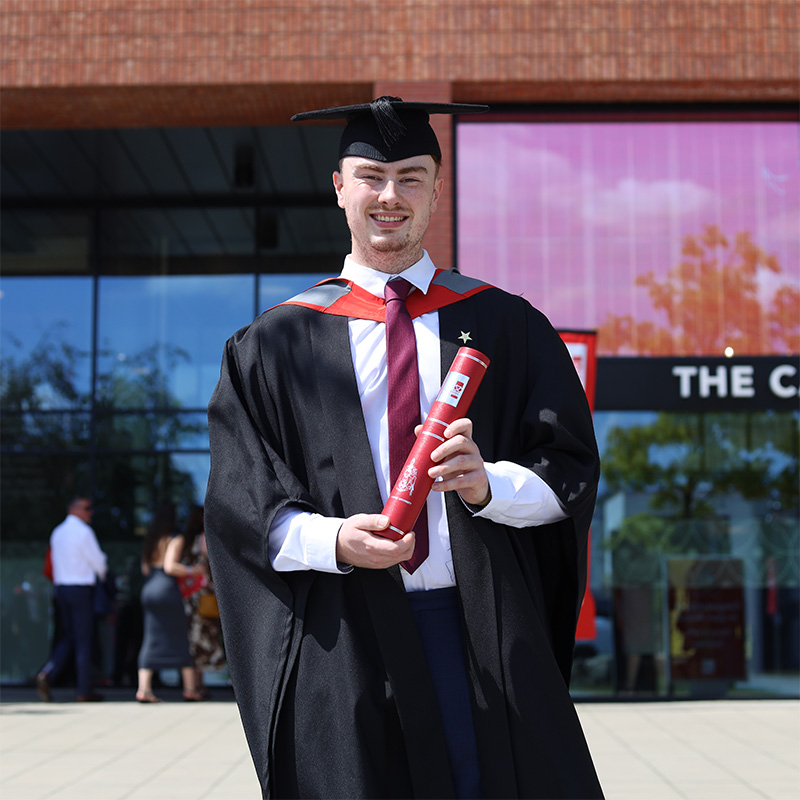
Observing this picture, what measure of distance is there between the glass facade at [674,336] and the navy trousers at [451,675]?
675cm

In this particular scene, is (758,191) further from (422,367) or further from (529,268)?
(422,367)

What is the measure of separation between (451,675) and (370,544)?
34 centimetres

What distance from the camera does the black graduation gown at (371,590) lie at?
6.83 ft

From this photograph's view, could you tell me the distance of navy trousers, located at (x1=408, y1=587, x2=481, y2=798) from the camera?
82.4 inches

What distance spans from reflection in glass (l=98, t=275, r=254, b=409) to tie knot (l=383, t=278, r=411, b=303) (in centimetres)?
1002

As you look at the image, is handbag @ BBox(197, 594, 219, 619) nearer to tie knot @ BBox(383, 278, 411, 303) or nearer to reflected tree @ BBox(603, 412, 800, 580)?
reflected tree @ BBox(603, 412, 800, 580)

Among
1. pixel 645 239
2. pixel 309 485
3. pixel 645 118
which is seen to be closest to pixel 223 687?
pixel 645 239

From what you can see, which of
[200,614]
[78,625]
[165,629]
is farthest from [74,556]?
[200,614]

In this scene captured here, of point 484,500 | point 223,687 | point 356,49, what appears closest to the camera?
point 484,500

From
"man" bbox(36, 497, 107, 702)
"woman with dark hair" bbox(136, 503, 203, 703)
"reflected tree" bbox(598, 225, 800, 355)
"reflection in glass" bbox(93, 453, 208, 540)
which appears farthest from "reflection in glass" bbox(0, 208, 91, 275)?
"reflected tree" bbox(598, 225, 800, 355)

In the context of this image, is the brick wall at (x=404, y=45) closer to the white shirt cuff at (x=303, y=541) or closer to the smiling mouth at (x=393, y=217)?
the smiling mouth at (x=393, y=217)

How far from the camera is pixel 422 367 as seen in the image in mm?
2301

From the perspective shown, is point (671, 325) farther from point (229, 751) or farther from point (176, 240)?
point (176, 240)

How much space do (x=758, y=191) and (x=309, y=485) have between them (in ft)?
25.4
